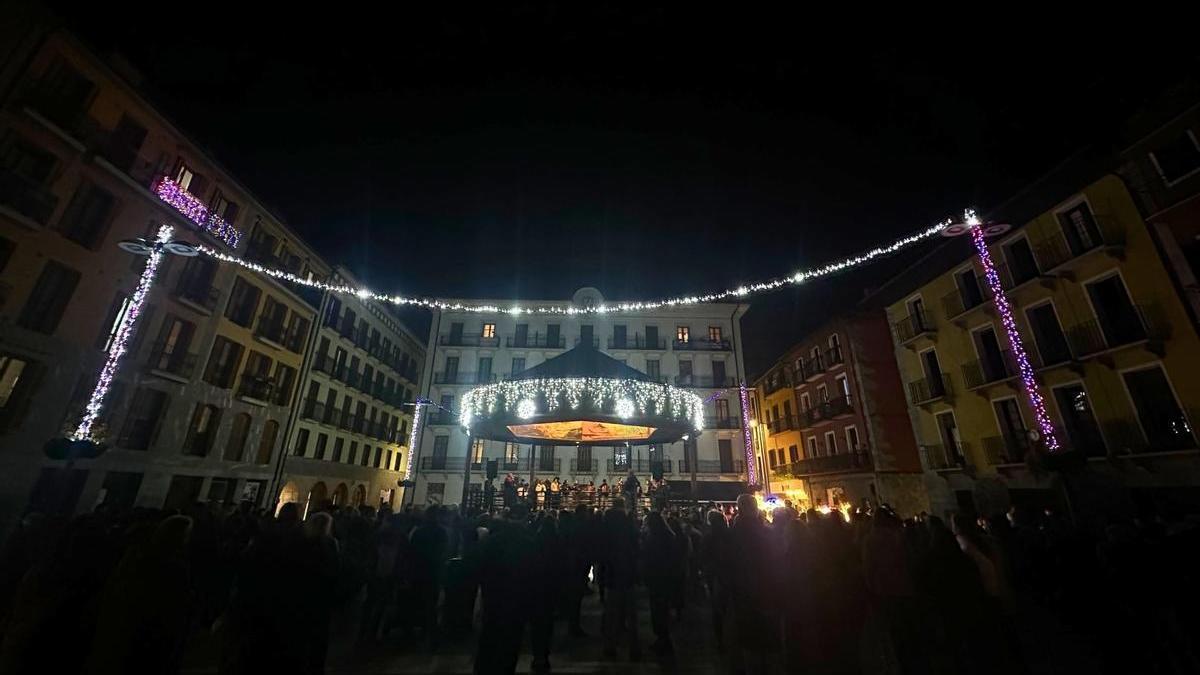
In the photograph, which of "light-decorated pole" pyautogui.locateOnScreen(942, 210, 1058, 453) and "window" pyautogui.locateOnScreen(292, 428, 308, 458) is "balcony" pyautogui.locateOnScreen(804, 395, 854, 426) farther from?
"window" pyautogui.locateOnScreen(292, 428, 308, 458)

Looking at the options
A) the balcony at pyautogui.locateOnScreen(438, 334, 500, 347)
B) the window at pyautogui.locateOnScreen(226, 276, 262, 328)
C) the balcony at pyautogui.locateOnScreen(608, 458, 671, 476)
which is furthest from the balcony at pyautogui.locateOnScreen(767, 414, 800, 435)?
the window at pyautogui.locateOnScreen(226, 276, 262, 328)

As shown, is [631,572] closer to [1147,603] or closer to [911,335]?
[1147,603]

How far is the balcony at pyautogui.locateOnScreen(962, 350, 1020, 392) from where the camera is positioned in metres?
15.2

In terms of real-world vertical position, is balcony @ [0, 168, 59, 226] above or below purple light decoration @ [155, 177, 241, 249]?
below

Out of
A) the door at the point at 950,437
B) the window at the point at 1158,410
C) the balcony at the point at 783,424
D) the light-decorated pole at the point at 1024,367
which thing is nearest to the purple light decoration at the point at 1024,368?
the light-decorated pole at the point at 1024,367

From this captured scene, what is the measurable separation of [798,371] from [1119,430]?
15.0 meters

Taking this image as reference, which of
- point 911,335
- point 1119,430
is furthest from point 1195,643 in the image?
point 911,335

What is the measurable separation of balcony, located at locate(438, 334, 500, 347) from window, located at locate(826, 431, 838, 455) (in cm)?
2154

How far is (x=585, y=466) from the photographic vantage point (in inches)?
1077

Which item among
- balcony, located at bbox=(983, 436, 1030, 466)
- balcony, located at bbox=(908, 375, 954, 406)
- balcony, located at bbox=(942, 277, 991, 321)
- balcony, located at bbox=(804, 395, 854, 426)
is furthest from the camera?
balcony, located at bbox=(804, 395, 854, 426)

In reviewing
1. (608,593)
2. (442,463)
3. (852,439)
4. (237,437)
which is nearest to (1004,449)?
(852,439)

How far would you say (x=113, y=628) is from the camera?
321 cm

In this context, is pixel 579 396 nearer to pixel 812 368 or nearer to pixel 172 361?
pixel 172 361

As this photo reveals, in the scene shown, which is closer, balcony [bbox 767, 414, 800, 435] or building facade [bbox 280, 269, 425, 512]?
building facade [bbox 280, 269, 425, 512]
